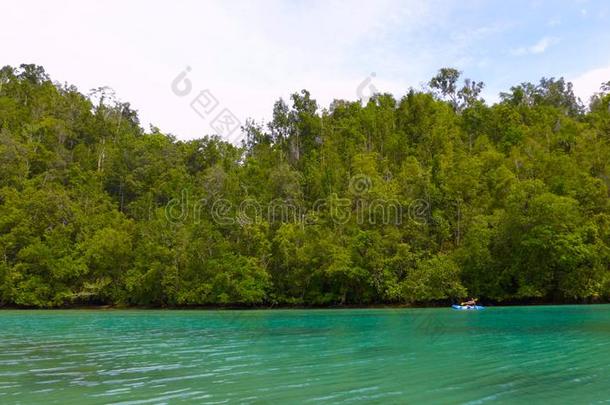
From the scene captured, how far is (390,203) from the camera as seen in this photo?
166 feet

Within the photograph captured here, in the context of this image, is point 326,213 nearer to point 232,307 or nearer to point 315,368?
point 232,307

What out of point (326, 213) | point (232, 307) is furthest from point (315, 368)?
point (326, 213)

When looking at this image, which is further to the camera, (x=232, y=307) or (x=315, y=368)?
(x=232, y=307)

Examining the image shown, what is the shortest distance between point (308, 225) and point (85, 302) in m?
22.0

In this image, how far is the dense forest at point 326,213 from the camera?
43969mm

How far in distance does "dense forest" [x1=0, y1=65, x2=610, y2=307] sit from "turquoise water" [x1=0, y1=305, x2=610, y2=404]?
969 inches

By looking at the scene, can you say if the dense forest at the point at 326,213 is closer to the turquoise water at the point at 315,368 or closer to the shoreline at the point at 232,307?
the shoreline at the point at 232,307

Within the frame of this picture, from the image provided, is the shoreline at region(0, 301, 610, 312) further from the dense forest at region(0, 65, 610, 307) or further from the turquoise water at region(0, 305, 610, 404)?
the turquoise water at region(0, 305, 610, 404)

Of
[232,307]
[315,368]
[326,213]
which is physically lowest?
[232,307]

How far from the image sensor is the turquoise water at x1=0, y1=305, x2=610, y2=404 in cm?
895

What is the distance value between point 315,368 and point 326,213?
4209 centimetres

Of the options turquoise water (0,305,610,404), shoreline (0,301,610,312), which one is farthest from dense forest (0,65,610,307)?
turquoise water (0,305,610,404)

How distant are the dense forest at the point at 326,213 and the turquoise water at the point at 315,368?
24611 millimetres

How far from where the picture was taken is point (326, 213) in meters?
53.6
